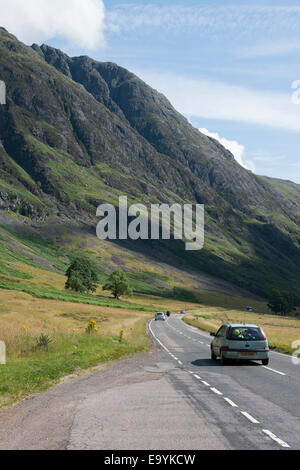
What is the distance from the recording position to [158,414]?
32.8 feet

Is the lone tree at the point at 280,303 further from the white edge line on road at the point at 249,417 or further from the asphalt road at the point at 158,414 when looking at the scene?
the white edge line on road at the point at 249,417

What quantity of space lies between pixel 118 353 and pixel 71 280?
92450mm

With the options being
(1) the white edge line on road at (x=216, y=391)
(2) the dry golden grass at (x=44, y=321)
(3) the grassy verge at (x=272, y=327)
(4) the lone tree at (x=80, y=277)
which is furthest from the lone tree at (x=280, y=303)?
(1) the white edge line on road at (x=216, y=391)

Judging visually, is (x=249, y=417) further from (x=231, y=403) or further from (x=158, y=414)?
(x=158, y=414)

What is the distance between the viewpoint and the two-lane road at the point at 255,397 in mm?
8523

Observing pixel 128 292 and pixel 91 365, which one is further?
pixel 128 292

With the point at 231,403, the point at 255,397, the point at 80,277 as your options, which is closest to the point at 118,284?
the point at 80,277

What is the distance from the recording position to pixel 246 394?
13.1 m

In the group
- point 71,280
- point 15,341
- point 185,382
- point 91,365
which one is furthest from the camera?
point 71,280

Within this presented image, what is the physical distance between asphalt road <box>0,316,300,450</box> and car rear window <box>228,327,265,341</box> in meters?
3.16

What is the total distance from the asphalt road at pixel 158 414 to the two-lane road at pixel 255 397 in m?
0.02
